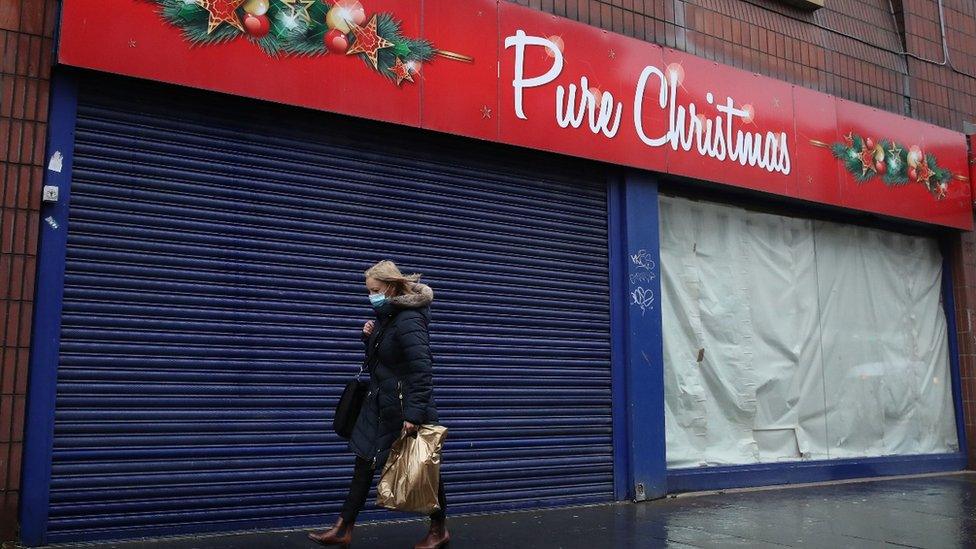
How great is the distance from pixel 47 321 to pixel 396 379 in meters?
2.09

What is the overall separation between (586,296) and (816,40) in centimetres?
435

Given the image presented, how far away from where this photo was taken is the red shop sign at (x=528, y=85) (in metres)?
5.69

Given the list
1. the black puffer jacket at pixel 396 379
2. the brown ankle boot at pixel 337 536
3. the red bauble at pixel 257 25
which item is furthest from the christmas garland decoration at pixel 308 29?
the brown ankle boot at pixel 337 536

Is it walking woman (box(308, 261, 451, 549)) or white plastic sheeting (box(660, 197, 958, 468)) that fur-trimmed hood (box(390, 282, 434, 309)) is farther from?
white plastic sheeting (box(660, 197, 958, 468))

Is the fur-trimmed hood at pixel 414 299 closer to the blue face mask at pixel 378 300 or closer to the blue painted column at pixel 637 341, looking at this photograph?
the blue face mask at pixel 378 300

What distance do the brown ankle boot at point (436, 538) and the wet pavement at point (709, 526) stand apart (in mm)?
224

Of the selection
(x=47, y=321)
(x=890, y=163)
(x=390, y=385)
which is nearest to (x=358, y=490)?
(x=390, y=385)

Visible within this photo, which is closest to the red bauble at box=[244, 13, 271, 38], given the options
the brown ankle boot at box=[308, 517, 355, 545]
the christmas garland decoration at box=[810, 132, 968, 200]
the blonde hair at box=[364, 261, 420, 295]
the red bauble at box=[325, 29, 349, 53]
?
the red bauble at box=[325, 29, 349, 53]

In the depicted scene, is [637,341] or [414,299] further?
[637,341]

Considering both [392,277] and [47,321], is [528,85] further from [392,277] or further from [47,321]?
[47,321]

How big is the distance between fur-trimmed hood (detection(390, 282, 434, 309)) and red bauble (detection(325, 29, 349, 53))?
2034 millimetres

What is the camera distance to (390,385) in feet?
16.7

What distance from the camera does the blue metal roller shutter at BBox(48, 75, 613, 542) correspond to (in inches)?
215

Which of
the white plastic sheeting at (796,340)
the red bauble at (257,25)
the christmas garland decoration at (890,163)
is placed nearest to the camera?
the red bauble at (257,25)
